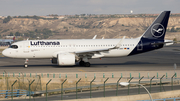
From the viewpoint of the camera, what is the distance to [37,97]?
25.3 m

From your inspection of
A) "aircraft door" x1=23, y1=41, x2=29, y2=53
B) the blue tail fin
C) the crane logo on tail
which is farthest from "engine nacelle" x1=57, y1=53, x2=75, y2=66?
the crane logo on tail

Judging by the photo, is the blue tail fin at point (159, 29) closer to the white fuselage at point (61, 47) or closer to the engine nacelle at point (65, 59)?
the white fuselage at point (61, 47)

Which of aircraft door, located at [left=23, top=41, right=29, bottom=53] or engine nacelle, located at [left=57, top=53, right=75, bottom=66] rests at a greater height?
aircraft door, located at [left=23, top=41, right=29, bottom=53]

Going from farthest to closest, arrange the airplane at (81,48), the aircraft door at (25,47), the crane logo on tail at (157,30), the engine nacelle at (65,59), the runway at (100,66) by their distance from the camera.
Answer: the crane logo on tail at (157,30), the aircraft door at (25,47), the airplane at (81,48), the engine nacelle at (65,59), the runway at (100,66)

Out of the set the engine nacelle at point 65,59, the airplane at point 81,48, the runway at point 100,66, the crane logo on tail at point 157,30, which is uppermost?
the crane logo on tail at point 157,30

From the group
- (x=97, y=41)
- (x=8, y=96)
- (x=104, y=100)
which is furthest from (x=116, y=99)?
(x=97, y=41)

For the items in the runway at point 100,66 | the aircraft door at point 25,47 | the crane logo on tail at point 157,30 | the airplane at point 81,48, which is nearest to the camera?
the runway at point 100,66

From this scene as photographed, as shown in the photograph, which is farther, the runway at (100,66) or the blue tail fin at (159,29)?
the blue tail fin at (159,29)

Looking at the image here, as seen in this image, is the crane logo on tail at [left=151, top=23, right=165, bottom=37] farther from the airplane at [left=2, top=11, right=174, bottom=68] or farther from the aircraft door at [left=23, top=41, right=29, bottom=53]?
the aircraft door at [left=23, top=41, right=29, bottom=53]

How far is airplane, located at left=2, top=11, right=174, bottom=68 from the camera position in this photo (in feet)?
141

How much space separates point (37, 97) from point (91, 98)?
5.40 meters

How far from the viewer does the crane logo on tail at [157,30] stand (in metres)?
46.2

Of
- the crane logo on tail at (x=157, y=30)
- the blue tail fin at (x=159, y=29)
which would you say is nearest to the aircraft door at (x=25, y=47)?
the blue tail fin at (x=159, y=29)

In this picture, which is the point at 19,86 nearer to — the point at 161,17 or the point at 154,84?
the point at 154,84
